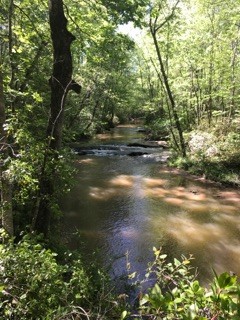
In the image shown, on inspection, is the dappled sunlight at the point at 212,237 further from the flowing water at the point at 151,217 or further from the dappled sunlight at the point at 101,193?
the dappled sunlight at the point at 101,193

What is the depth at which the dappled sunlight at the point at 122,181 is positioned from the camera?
12795 millimetres

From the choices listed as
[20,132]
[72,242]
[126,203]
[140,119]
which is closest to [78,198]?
[126,203]

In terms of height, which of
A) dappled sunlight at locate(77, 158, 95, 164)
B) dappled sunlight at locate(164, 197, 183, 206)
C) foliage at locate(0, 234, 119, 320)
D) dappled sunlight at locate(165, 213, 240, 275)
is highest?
foliage at locate(0, 234, 119, 320)

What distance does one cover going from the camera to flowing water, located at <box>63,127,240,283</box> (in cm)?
724

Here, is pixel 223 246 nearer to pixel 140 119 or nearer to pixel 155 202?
pixel 155 202

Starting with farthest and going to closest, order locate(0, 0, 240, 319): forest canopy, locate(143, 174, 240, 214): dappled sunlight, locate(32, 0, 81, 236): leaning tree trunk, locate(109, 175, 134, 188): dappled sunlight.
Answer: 1. locate(109, 175, 134, 188): dappled sunlight
2. locate(143, 174, 240, 214): dappled sunlight
3. locate(32, 0, 81, 236): leaning tree trunk
4. locate(0, 0, 240, 319): forest canopy

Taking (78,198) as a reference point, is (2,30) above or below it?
above

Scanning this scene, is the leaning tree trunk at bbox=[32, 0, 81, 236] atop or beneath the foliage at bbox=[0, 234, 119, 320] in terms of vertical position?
atop

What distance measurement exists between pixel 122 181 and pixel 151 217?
13.1 ft

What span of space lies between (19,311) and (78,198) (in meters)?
8.33

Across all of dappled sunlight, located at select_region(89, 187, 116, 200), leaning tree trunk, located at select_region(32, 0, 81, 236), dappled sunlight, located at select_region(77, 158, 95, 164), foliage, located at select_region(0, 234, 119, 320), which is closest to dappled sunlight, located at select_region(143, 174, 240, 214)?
dappled sunlight, located at select_region(89, 187, 116, 200)

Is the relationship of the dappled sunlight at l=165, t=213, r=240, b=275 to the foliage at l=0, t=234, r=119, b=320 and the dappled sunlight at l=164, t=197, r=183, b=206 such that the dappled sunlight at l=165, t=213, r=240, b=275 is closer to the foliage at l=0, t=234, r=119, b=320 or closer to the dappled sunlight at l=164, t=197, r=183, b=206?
the dappled sunlight at l=164, t=197, r=183, b=206

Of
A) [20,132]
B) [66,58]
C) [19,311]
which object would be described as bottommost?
[19,311]

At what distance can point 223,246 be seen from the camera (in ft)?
25.4
